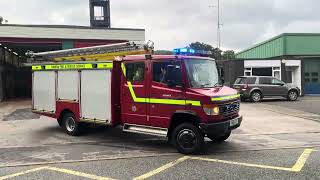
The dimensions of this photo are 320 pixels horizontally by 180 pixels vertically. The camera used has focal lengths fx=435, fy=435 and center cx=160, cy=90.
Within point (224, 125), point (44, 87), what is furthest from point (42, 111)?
point (224, 125)

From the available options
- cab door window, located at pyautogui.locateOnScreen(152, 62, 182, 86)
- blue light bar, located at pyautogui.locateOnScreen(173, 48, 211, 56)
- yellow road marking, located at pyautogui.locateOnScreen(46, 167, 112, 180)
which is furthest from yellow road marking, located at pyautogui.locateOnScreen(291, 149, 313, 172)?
yellow road marking, located at pyautogui.locateOnScreen(46, 167, 112, 180)

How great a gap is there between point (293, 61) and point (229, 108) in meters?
25.9

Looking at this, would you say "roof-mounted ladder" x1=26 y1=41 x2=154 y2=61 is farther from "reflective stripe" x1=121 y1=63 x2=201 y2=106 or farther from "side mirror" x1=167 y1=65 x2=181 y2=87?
"side mirror" x1=167 y1=65 x2=181 y2=87

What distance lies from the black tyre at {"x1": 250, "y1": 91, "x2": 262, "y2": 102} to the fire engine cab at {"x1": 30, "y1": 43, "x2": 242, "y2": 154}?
52.5 feet

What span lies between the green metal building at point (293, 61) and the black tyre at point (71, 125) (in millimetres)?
22540

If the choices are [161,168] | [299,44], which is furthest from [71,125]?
[299,44]

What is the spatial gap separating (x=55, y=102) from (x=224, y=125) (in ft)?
19.3

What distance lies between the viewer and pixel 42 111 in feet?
46.2

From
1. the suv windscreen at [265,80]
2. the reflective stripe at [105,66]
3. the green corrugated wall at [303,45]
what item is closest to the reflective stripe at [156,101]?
the reflective stripe at [105,66]

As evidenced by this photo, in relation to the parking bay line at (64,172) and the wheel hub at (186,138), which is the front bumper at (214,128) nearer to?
the wheel hub at (186,138)

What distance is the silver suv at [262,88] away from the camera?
2739cm

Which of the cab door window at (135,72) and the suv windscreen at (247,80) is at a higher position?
the cab door window at (135,72)

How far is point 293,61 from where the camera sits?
34.6 meters

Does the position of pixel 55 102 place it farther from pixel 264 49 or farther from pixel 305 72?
pixel 264 49
